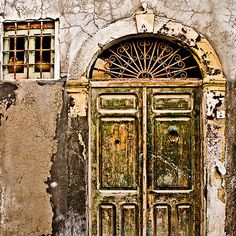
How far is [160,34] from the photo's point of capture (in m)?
6.20

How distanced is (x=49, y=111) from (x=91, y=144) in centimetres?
65

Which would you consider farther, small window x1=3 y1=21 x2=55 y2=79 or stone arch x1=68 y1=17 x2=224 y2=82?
small window x1=3 y1=21 x2=55 y2=79

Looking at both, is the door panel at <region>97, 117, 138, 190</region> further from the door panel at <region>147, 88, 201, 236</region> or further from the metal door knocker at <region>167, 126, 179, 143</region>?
the metal door knocker at <region>167, 126, 179, 143</region>

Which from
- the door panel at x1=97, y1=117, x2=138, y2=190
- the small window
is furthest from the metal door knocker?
the small window

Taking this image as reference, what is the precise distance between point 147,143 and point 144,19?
1.49 metres

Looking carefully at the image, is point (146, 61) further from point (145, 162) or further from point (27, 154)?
point (27, 154)

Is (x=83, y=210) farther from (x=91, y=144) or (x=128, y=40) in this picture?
(x=128, y=40)

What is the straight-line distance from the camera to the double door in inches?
246

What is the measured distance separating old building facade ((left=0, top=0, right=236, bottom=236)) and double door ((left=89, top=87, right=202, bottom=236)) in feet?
0.04

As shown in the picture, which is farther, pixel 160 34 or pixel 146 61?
pixel 146 61

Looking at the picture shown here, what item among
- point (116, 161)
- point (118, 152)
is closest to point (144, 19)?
point (118, 152)

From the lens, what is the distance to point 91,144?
630 centimetres

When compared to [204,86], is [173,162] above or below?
below

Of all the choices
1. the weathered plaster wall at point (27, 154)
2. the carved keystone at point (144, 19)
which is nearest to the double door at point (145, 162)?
the weathered plaster wall at point (27, 154)
